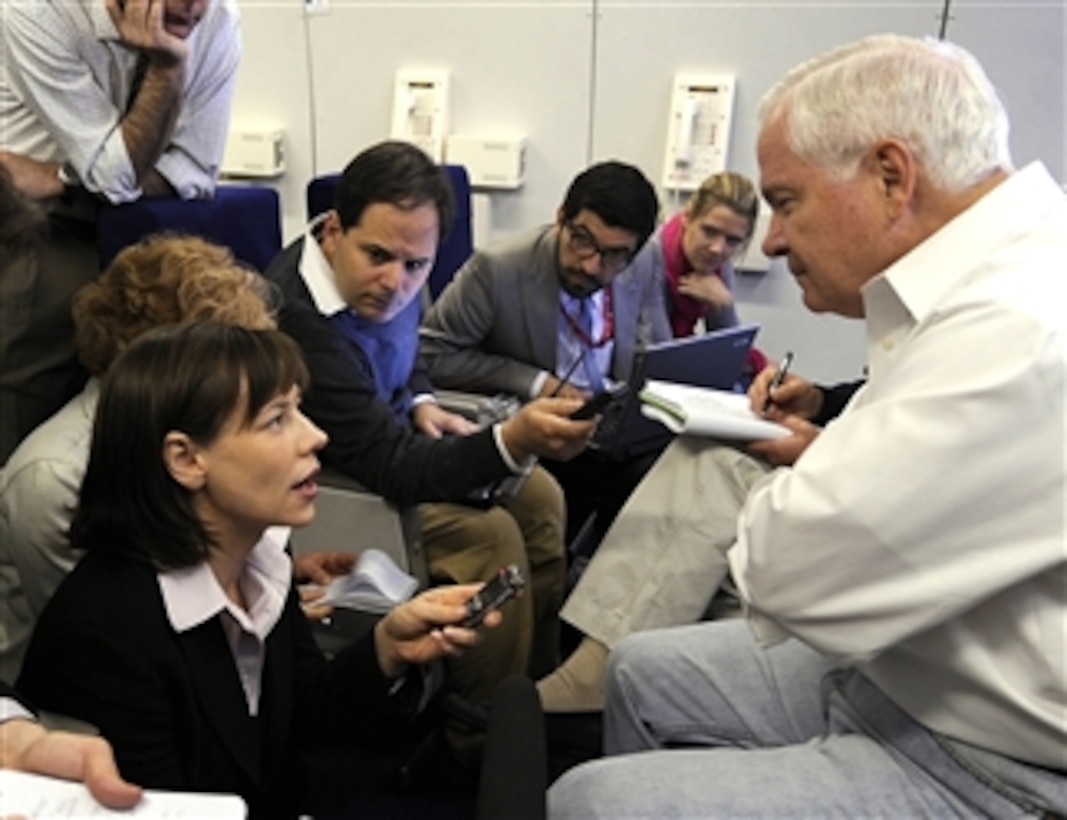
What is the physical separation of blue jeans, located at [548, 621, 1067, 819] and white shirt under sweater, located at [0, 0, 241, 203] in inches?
49.9

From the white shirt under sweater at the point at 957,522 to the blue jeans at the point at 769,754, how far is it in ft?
0.13

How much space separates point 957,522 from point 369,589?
0.90 metres

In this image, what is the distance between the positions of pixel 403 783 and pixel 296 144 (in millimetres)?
2264

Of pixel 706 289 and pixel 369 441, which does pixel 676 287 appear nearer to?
pixel 706 289

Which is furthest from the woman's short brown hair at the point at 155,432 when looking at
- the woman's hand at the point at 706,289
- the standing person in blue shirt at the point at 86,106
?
the woman's hand at the point at 706,289

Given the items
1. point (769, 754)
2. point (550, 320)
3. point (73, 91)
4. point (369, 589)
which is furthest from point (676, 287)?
point (769, 754)

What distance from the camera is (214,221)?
1927 mm

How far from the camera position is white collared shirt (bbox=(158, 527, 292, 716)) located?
3.34 ft

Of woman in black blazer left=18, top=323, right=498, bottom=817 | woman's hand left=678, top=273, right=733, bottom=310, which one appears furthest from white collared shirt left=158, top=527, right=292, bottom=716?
woman's hand left=678, top=273, right=733, bottom=310

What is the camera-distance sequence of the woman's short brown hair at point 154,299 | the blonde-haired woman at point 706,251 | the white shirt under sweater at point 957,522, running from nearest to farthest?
the white shirt under sweater at point 957,522 → the woman's short brown hair at point 154,299 → the blonde-haired woman at point 706,251

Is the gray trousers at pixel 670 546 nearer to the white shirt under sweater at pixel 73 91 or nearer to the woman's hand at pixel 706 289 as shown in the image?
the woman's hand at pixel 706 289

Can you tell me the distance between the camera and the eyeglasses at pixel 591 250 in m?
2.03

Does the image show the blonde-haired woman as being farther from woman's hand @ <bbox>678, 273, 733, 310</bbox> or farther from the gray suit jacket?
the gray suit jacket

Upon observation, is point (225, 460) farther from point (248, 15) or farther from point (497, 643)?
point (248, 15)
